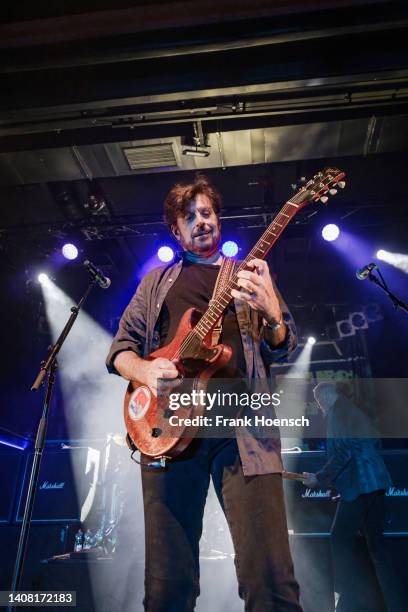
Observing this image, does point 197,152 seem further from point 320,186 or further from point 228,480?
point 228,480

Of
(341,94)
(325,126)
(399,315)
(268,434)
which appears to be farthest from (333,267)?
(268,434)

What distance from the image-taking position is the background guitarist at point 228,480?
5.48 feet

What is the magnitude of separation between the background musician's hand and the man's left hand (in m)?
0.48

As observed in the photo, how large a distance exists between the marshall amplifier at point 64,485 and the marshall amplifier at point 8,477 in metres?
0.10

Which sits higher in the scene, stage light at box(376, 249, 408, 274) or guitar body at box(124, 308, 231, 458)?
stage light at box(376, 249, 408, 274)

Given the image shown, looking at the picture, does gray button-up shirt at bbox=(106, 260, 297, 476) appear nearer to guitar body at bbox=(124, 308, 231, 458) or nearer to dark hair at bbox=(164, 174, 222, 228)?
guitar body at bbox=(124, 308, 231, 458)

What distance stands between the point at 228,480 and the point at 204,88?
4.12 metres

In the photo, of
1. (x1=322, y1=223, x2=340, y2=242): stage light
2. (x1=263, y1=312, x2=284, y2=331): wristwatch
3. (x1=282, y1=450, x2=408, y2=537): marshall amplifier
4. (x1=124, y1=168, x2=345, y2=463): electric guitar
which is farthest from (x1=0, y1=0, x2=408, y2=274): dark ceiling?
(x1=282, y1=450, x2=408, y2=537): marshall amplifier

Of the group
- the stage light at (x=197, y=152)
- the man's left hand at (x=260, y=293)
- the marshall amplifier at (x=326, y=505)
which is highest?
the stage light at (x=197, y=152)

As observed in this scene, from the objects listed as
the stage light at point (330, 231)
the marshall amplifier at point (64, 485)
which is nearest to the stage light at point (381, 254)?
the stage light at point (330, 231)

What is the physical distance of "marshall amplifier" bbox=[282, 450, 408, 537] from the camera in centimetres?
521

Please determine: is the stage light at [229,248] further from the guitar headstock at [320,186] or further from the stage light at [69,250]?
the guitar headstock at [320,186]

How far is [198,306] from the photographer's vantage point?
8.03 feet

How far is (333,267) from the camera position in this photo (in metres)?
9.36
